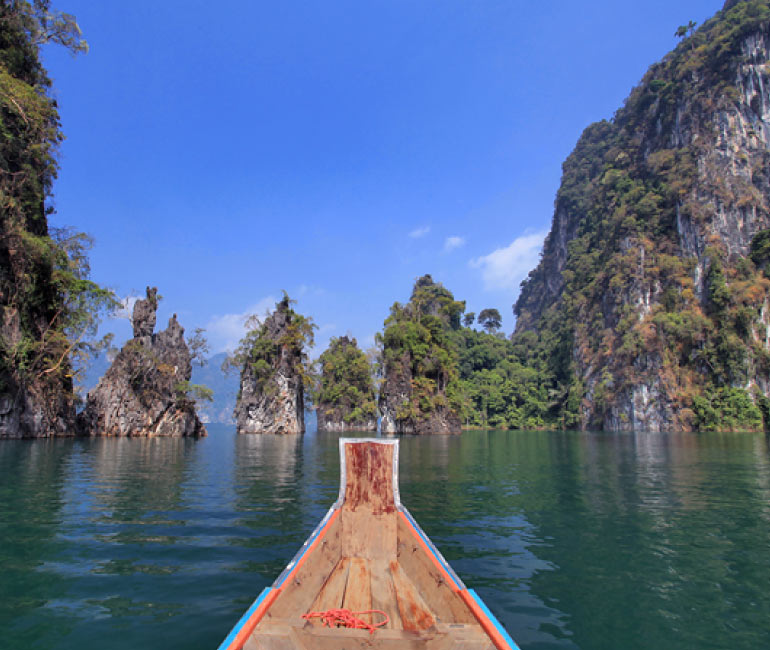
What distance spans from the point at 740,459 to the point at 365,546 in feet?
78.2

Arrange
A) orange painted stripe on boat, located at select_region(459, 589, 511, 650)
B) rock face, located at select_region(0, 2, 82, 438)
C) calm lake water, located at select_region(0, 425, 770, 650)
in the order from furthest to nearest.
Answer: rock face, located at select_region(0, 2, 82, 438)
calm lake water, located at select_region(0, 425, 770, 650)
orange painted stripe on boat, located at select_region(459, 589, 511, 650)

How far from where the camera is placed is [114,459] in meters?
20.9

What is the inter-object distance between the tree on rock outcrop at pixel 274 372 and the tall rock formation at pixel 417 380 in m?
11.1

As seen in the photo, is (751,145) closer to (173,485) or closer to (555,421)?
(555,421)

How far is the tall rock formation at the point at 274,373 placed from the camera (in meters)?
59.7

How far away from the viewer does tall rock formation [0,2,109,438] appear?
95.1ft

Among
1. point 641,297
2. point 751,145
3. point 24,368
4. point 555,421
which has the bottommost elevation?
point 555,421

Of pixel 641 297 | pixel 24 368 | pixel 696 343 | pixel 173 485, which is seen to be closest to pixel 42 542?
pixel 173 485

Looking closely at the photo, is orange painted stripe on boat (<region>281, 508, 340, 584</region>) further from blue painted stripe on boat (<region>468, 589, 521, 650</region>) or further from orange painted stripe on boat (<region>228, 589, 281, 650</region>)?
blue painted stripe on boat (<region>468, 589, 521, 650</region>)

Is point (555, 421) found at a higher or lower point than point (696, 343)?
lower

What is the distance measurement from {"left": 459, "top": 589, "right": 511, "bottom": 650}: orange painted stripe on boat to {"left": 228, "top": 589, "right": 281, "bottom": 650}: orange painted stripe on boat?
5.06 ft

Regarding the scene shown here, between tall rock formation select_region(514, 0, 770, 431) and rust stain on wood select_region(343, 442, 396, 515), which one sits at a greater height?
tall rock formation select_region(514, 0, 770, 431)

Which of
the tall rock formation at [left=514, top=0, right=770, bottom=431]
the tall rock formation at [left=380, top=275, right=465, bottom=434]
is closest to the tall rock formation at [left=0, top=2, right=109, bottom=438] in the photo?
the tall rock formation at [left=380, top=275, right=465, bottom=434]

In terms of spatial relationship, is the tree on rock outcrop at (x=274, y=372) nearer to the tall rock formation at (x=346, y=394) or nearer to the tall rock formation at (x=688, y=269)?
the tall rock formation at (x=346, y=394)
